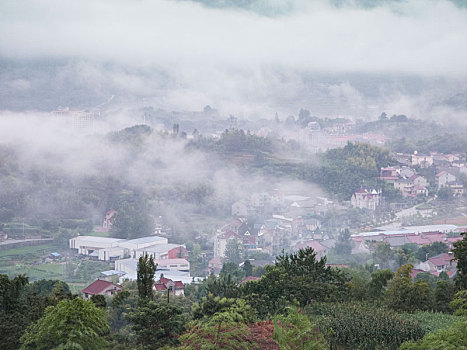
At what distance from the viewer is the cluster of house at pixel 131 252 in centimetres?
2234

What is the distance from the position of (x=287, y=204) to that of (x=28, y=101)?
29.9m

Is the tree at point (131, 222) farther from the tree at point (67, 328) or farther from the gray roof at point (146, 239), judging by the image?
the tree at point (67, 328)

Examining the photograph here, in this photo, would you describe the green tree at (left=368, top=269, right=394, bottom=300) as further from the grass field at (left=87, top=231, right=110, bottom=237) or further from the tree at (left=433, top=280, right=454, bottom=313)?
the grass field at (left=87, top=231, right=110, bottom=237)

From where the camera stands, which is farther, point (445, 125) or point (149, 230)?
point (445, 125)

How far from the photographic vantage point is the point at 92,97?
188ft

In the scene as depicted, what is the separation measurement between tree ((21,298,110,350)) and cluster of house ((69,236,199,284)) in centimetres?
1773

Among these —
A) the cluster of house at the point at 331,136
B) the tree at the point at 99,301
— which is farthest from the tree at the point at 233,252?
the cluster of house at the point at 331,136

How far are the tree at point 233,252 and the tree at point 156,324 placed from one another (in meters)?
21.2

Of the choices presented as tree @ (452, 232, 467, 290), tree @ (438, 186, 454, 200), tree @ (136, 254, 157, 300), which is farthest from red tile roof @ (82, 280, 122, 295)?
tree @ (438, 186, 454, 200)

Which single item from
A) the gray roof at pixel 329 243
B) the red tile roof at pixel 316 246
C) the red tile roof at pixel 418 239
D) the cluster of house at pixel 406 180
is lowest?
the gray roof at pixel 329 243

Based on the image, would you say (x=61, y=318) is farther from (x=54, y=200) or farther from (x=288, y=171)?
(x=288, y=171)

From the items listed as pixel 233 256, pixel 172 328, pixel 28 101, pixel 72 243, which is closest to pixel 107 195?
pixel 72 243

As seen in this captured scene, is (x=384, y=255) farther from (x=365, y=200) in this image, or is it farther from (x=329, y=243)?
(x=365, y=200)

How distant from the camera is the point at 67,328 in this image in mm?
3150
